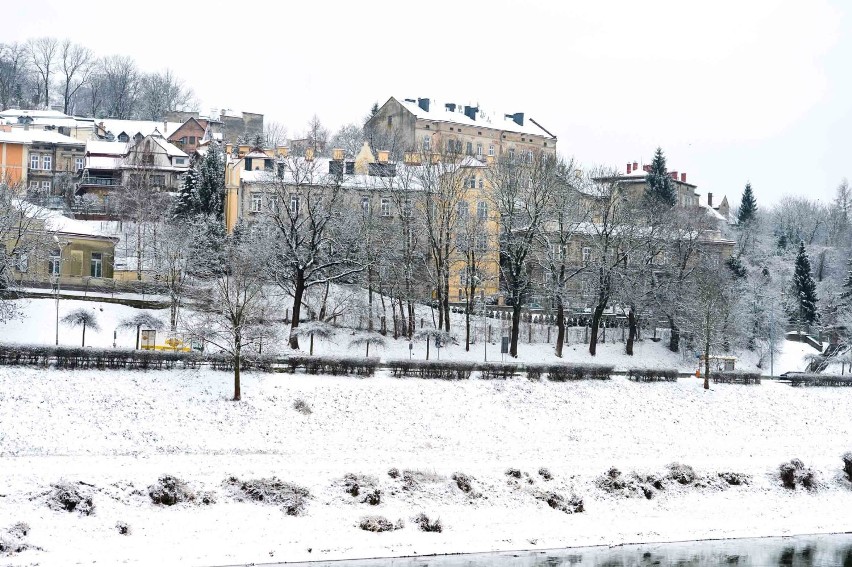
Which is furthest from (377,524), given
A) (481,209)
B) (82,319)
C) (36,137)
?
(36,137)

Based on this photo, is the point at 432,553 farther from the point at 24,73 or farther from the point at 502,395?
the point at 24,73

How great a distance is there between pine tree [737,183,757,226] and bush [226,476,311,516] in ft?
276

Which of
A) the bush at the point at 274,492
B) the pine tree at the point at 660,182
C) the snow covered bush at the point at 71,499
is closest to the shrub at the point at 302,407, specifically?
the bush at the point at 274,492

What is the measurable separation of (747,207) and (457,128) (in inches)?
1215

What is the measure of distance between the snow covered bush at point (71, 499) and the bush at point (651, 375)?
27.7m

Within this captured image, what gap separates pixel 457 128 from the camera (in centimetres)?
10088

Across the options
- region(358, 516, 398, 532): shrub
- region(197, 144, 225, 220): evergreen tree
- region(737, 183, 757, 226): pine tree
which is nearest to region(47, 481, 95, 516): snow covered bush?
region(358, 516, 398, 532): shrub

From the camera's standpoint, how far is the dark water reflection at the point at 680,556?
26094mm

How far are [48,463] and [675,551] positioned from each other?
57.3ft

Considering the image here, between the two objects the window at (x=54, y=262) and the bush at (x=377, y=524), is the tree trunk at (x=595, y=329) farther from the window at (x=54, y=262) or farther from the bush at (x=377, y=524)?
the window at (x=54, y=262)

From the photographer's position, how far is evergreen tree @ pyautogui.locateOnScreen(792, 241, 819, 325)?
7500 cm

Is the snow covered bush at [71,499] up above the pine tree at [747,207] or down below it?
below

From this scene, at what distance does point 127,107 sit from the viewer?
13850 cm

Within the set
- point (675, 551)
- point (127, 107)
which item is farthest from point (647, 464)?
point (127, 107)
